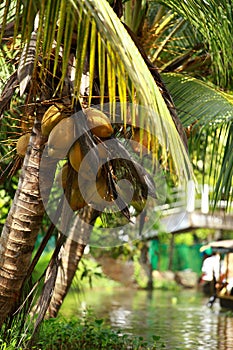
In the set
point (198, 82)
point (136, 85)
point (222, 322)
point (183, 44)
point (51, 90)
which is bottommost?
point (222, 322)

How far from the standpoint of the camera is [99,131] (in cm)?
466

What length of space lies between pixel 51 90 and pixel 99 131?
2.20 feet

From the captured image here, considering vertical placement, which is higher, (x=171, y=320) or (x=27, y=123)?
→ (x=27, y=123)

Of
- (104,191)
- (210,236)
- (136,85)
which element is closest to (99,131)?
(104,191)

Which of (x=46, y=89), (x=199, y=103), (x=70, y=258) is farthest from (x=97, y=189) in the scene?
(x=70, y=258)

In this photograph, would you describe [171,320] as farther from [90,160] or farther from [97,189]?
[90,160]

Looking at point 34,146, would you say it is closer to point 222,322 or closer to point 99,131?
point 99,131

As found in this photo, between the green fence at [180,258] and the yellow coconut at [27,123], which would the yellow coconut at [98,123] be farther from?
the green fence at [180,258]

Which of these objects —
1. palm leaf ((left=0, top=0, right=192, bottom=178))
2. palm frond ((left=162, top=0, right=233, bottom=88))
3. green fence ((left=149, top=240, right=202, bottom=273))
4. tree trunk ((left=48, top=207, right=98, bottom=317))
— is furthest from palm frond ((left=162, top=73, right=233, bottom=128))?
green fence ((left=149, top=240, right=202, bottom=273))

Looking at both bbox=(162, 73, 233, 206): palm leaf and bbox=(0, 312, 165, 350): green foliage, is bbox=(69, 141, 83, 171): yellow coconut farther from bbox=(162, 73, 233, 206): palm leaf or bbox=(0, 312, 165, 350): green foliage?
bbox=(0, 312, 165, 350): green foliage

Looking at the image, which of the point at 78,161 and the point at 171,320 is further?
the point at 171,320

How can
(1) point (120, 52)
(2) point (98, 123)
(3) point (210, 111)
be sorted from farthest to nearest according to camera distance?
(3) point (210, 111) < (2) point (98, 123) < (1) point (120, 52)

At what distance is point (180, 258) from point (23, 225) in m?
25.2

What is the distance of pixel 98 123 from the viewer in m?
4.64
